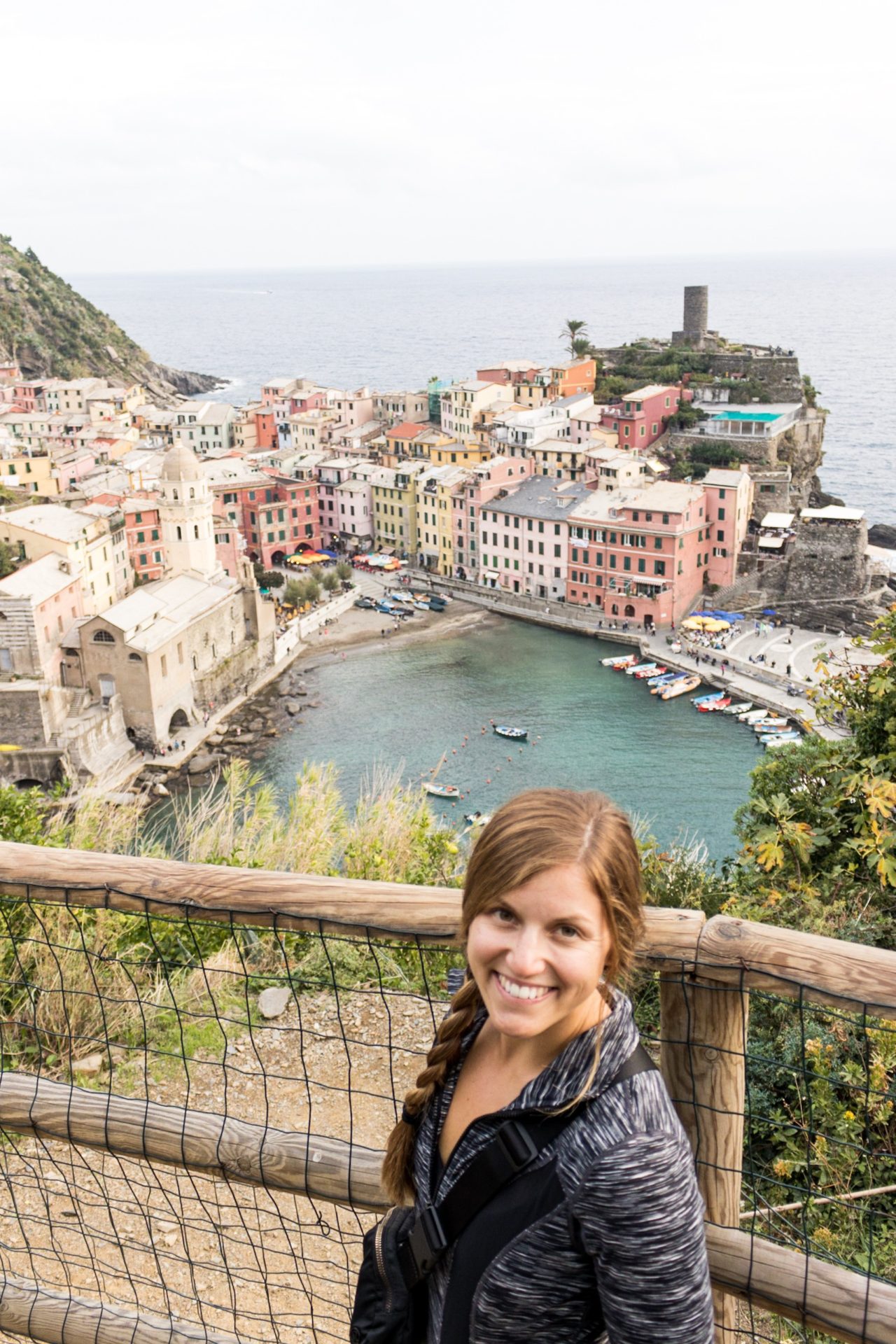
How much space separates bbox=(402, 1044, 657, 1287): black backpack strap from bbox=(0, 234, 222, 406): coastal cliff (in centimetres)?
6338

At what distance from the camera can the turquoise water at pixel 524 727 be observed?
72.5 ft

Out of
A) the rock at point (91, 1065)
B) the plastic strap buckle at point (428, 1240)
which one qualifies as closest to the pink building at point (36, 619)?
the rock at point (91, 1065)

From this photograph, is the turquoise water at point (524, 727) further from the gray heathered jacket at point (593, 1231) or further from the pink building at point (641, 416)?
the gray heathered jacket at point (593, 1231)

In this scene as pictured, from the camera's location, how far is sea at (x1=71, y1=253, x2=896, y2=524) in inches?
2689

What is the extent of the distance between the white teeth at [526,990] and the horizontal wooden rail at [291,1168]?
518 millimetres

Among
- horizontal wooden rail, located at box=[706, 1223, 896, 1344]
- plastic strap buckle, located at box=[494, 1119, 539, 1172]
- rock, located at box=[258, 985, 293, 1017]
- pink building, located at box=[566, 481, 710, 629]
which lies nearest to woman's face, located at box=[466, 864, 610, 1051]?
plastic strap buckle, located at box=[494, 1119, 539, 1172]

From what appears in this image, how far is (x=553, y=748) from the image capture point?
80.2 ft

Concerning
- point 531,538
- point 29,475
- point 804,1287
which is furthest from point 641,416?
point 804,1287

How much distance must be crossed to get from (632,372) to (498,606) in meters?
16.3

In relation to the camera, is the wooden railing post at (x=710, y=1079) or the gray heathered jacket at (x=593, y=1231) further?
the wooden railing post at (x=710, y=1079)

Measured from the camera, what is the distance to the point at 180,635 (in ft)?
84.1

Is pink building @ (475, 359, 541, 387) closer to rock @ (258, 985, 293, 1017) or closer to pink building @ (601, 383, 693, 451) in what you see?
pink building @ (601, 383, 693, 451)

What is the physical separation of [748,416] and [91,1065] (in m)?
39.9

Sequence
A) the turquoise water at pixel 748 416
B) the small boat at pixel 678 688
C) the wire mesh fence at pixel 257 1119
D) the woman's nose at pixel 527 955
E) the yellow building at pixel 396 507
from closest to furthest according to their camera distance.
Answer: the woman's nose at pixel 527 955 → the wire mesh fence at pixel 257 1119 → the small boat at pixel 678 688 → the yellow building at pixel 396 507 → the turquoise water at pixel 748 416
